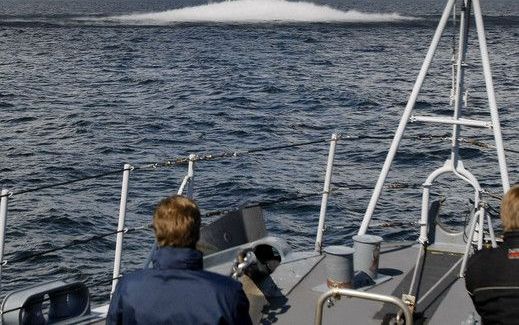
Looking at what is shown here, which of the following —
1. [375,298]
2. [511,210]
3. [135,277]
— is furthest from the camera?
[375,298]

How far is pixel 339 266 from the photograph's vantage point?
7.34 metres

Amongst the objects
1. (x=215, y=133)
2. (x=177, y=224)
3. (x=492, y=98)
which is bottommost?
(x=215, y=133)

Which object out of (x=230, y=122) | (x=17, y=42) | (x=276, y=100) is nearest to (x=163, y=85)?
(x=276, y=100)

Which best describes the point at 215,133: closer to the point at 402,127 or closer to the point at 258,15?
the point at 402,127

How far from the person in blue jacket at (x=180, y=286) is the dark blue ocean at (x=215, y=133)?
485cm

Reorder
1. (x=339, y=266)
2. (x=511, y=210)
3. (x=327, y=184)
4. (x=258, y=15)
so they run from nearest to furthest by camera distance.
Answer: (x=511, y=210), (x=339, y=266), (x=327, y=184), (x=258, y=15)

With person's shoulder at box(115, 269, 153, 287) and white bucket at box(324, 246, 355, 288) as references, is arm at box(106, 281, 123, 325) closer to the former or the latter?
person's shoulder at box(115, 269, 153, 287)

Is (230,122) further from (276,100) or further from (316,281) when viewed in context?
(316,281)

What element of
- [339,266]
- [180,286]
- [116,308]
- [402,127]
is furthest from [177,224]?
[402,127]

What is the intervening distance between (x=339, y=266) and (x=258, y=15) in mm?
143732

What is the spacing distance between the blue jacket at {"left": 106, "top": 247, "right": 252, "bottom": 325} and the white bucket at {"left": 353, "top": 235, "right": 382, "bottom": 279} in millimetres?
4106

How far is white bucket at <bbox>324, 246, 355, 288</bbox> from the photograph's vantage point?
286 inches

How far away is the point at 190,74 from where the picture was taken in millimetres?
62406

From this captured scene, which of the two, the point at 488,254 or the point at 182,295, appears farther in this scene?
the point at 488,254
